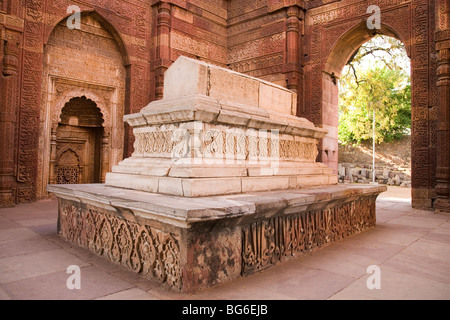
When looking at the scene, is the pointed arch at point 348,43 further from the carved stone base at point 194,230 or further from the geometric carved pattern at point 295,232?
the carved stone base at point 194,230

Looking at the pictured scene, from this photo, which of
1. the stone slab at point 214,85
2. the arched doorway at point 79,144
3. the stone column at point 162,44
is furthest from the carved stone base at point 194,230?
the stone column at point 162,44

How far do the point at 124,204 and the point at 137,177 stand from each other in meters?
0.73

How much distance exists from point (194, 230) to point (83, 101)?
6.97 meters

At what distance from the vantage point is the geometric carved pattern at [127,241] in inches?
81.1

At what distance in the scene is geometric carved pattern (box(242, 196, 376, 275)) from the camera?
2377 mm

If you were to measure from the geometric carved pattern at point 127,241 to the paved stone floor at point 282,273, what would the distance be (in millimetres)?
75

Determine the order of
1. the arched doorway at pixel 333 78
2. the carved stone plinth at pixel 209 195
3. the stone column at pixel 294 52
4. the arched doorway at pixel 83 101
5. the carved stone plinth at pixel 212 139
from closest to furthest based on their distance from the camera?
the carved stone plinth at pixel 209 195 < the carved stone plinth at pixel 212 139 < the arched doorway at pixel 83 101 < the arched doorway at pixel 333 78 < the stone column at pixel 294 52

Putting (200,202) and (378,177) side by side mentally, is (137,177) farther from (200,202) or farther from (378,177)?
(378,177)

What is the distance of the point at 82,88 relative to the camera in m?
7.34

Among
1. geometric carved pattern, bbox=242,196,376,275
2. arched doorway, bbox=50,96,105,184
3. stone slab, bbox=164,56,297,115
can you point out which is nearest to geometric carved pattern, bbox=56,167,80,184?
arched doorway, bbox=50,96,105,184

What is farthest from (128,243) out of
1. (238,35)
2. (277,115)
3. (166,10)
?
(238,35)

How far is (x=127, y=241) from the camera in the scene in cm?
243

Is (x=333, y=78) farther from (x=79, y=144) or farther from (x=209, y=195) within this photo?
(x=209, y=195)

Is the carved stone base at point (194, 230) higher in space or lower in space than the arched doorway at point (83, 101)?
lower
